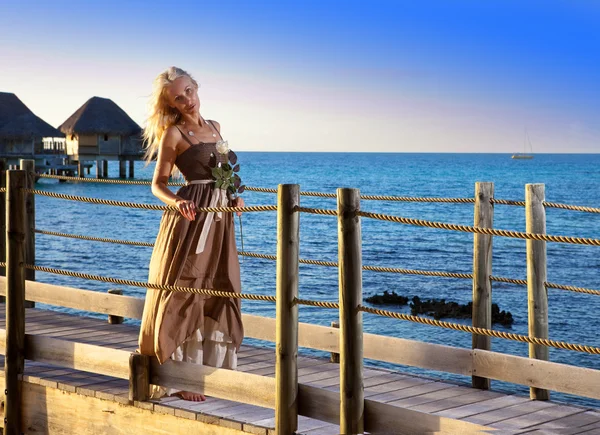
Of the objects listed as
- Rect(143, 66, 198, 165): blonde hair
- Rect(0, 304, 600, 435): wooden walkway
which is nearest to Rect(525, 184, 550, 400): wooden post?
Rect(0, 304, 600, 435): wooden walkway

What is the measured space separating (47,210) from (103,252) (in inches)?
726

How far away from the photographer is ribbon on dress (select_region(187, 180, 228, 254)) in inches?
198

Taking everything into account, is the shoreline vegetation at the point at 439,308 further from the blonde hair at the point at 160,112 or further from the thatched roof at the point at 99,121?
the thatched roof at the point at 99,121

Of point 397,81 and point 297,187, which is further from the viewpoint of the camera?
point 397,81

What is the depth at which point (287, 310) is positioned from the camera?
446 centimetres

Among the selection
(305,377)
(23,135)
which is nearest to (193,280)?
(305,377)

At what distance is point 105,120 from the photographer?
2106 inches

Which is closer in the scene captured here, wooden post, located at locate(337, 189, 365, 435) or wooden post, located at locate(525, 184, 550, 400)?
wooden post, located at locate(337, 189, 365, 435)

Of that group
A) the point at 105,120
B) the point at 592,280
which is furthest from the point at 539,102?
the point at 592,280

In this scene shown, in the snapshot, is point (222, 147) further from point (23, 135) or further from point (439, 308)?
point (23, 135)

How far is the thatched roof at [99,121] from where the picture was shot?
5300cm

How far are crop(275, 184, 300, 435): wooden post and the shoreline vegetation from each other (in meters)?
13.7

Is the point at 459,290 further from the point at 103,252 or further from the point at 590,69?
the point at 590,69

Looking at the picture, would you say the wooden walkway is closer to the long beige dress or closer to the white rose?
the long beige dress
